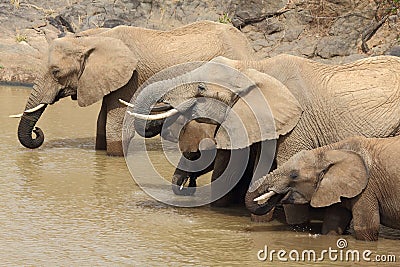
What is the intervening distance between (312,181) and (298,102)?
1028 mm

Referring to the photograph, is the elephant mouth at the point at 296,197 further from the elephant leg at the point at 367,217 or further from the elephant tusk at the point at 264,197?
the elephant leg at the point at 367,217

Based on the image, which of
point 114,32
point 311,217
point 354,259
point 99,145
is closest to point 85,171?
point 99,145

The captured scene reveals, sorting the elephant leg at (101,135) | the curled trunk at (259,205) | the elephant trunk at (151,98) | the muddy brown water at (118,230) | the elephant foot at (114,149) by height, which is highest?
the elephant trunk at (151,98)

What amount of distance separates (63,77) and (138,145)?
1394 mm

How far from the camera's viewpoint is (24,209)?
888 centimetres

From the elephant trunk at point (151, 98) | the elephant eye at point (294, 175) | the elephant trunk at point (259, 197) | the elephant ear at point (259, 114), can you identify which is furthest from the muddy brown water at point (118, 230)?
the elephant trunk at point (151, 98)

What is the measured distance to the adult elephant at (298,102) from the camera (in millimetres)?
8430

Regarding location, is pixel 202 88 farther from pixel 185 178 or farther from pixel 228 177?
pixel 185 178

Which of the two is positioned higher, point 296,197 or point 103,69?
point 103,69

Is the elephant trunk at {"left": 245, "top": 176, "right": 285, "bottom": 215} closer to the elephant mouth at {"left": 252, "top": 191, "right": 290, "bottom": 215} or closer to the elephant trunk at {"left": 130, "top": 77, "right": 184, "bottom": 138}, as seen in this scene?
the elephant mouth at {"left": 252, "top": 191, "right": 290, "bottom": 215}

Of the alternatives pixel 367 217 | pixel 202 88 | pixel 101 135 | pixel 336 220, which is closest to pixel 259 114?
pixel 202 88

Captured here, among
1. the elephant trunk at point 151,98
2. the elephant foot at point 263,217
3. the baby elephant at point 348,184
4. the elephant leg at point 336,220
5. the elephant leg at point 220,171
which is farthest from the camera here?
the elephant leg at point 220,171

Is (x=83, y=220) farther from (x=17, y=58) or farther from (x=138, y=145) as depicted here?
(x=17, y=58)

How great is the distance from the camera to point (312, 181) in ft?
25.6
